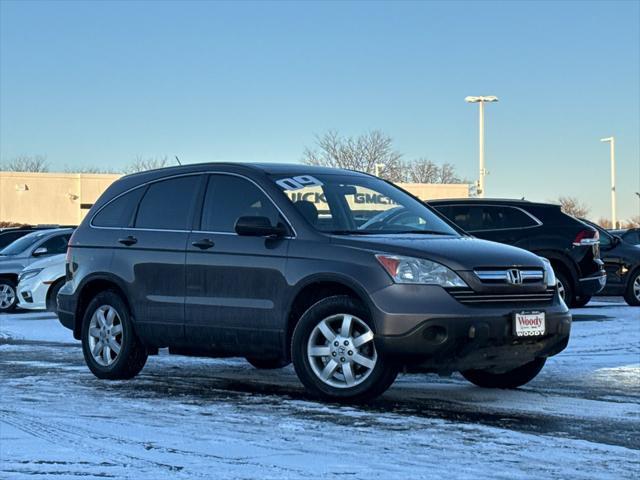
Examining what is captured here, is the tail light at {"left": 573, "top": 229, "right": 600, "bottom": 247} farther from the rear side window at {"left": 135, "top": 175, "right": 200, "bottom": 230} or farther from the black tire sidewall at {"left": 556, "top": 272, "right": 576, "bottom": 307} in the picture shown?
the rear side window at {"left": 135, "top": 175, "right": 200, "bottom": 230}

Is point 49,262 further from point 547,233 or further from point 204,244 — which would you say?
point 204,244

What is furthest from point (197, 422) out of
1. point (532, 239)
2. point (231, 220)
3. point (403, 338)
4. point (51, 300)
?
point (51, 300)

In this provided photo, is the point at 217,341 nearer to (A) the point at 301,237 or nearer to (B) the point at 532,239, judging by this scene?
(A) the point at 301,237

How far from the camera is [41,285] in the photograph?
17875 mm

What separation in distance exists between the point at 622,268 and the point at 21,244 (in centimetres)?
1053

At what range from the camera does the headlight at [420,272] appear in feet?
23.4

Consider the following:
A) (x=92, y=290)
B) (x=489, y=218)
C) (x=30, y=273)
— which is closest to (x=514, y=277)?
(x=92, y=290)

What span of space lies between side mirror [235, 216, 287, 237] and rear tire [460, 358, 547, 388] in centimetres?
191

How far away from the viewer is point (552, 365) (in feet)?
Result: 32.0

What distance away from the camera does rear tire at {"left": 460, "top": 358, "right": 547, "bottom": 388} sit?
27.0 feet

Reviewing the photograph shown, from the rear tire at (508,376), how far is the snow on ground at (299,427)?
10 centimetres

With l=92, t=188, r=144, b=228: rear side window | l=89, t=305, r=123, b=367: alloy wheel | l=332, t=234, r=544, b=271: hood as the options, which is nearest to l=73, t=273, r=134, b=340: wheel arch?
l=89, t=305, r=123, b=367: alloy wheel

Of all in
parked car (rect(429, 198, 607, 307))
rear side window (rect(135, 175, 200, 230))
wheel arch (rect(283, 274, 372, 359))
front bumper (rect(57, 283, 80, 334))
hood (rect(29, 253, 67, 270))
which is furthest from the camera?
hood (rect(29, 253, 67, 270))

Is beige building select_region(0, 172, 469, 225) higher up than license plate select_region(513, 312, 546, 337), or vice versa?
beige building select_region(0, 172, 469, 225)
